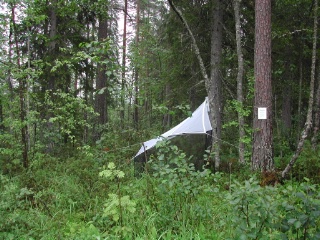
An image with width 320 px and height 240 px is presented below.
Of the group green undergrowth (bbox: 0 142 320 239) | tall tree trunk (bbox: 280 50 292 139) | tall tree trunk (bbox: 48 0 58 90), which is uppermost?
tall tree trunk (bbox: 48 0 58 90)

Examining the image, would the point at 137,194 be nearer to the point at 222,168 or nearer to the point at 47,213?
the point at 47,213

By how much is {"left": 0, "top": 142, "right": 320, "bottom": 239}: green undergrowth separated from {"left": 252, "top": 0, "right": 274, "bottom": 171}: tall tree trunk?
1.78m

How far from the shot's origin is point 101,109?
9.41 metres

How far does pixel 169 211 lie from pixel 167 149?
754 mm

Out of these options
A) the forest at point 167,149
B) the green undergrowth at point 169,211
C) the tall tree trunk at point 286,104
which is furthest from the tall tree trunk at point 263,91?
the tall tree trunk at point 286,104

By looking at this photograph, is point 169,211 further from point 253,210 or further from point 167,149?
point 253,210

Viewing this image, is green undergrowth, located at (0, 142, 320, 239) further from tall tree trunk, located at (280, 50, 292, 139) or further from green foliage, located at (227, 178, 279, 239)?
tall tree trunk, located at (280, 50, 292, 139)

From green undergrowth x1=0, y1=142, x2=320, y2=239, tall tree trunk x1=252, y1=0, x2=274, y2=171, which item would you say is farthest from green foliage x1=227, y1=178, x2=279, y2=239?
tall tree trunk x1=252, y1=0, x2=274, y2=171

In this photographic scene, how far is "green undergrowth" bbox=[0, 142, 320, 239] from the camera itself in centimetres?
200

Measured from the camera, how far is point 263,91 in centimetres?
539

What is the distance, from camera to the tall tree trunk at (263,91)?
17.5 ft

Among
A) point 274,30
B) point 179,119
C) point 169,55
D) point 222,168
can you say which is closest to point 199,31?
point 169,55

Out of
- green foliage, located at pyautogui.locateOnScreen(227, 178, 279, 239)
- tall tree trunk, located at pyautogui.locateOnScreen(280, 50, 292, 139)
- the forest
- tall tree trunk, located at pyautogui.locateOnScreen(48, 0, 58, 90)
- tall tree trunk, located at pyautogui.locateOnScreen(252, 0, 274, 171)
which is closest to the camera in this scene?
green foliage, located at pyautogui.locateOnScreen(227, 178, 279, 239)

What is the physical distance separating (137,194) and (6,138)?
13.4 feet
